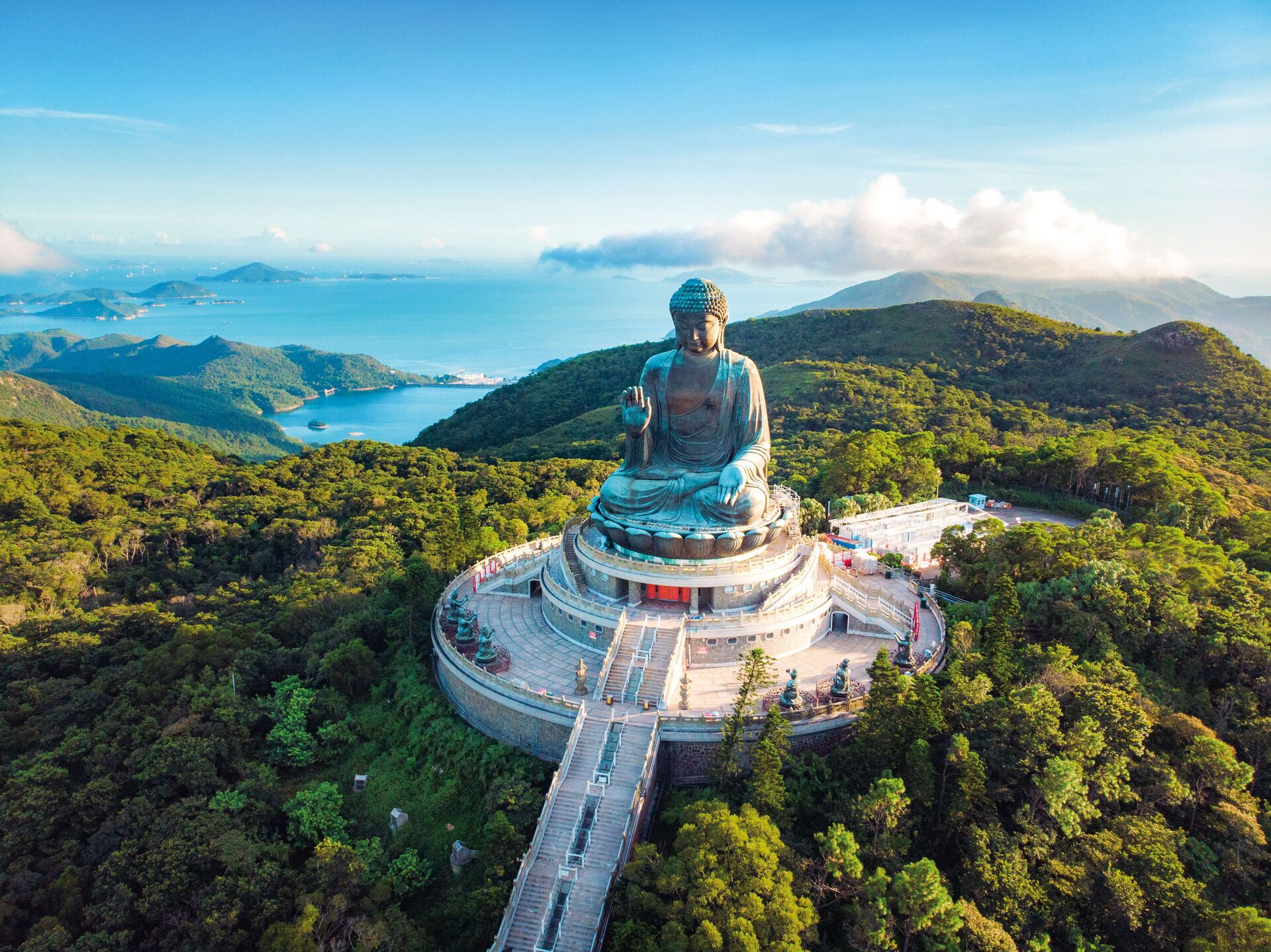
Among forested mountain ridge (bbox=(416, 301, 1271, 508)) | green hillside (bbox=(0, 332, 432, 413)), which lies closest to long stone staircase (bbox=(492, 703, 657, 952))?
forested mountain ridge (bbox=(416, 301, 1271, 508))

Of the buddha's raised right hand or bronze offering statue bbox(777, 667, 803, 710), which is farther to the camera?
the buddha's raised right hand

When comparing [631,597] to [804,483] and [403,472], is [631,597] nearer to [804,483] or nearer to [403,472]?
[804,483]

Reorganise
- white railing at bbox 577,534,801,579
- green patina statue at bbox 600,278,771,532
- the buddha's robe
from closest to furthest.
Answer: white railing at bbox 577,534,801,579 < the buddha's robe < green patina statue at bbox 600,278,771,532

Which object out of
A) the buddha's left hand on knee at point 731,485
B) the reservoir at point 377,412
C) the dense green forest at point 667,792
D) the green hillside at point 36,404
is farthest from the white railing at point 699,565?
the reservoir at point 377,412

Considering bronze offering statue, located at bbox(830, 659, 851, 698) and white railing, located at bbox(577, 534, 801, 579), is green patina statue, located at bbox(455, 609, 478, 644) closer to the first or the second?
white railing, located at bbox(577, 534, 801, 579)

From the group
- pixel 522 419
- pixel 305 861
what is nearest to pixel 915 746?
pixel 305 861
